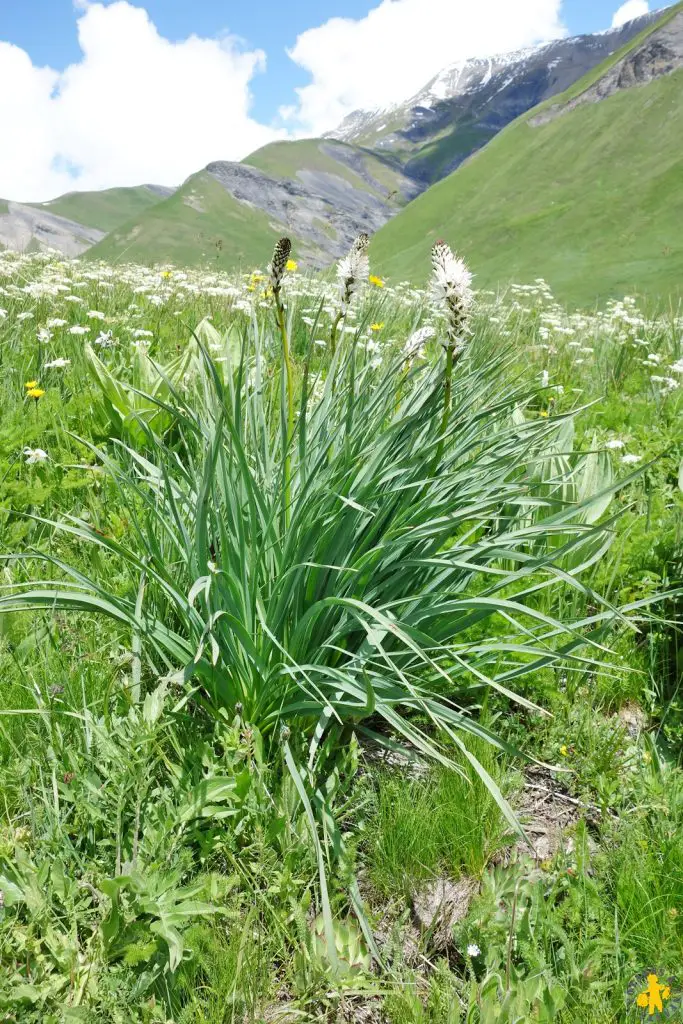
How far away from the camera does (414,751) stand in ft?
7.14

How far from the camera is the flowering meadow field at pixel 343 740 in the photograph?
148 centimetres

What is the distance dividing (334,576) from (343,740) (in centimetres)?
52

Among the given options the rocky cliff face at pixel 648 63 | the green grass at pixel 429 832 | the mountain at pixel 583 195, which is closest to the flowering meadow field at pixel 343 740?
the green grass at pixel 429 832

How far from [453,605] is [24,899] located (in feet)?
3.98

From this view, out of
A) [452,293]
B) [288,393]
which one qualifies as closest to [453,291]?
[452,293]

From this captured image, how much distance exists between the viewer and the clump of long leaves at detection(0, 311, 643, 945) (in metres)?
1.90

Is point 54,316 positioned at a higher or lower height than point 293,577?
higher

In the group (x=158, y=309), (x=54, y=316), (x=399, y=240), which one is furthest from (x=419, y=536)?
(x=399, y=240)

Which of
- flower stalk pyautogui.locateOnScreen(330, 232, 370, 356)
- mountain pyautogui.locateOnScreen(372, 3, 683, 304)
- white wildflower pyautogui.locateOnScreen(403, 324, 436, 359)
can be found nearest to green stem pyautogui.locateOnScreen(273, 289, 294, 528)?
flower stalk pyautogui.locateOnScreen(330, 232, 370, 356)

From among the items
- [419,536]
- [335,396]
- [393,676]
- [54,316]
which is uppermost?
[54,316]

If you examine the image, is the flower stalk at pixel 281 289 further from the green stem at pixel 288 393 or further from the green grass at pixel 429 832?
the green grass at pixel 429 832

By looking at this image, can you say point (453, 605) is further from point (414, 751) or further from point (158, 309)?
point (158, 309)

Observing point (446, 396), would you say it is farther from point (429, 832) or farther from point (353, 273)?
point (429, 832)

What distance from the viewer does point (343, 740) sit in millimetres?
2139
